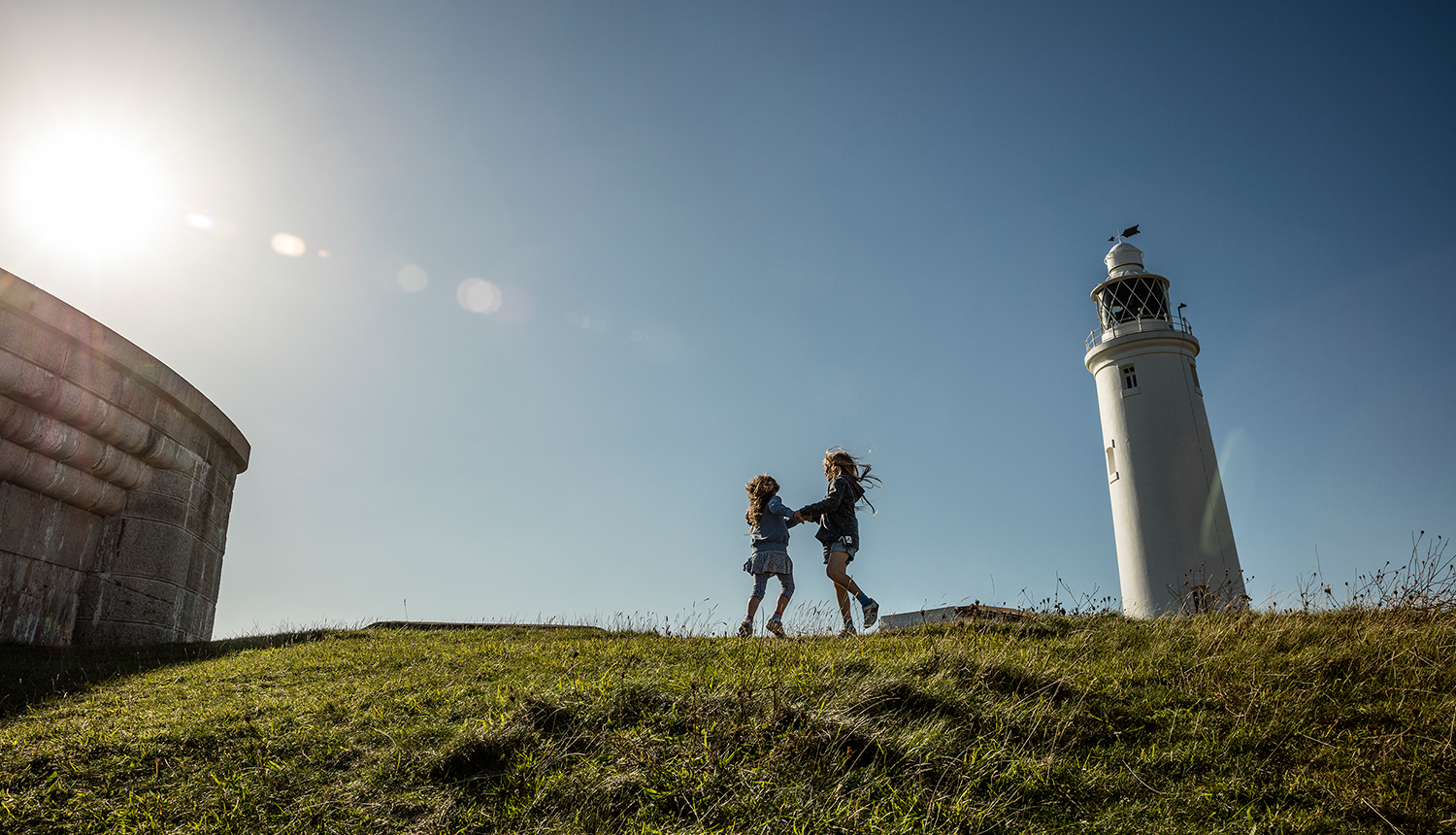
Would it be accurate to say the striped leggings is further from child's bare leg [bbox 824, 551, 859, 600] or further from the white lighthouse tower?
the white lighthouse tower

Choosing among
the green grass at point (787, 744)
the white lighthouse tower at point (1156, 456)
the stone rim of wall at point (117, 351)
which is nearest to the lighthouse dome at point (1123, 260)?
the white lighthouse tower at point (1156, 456)

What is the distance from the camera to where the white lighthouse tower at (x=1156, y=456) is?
57.2 ft

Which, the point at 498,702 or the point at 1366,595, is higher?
the point at 1366,595

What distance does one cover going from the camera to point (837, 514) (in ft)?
28.1

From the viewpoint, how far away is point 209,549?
10.3 m

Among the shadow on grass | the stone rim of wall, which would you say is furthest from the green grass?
the stone rim of wall


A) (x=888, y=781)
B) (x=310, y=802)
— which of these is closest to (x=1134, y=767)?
(x=888, y=781)

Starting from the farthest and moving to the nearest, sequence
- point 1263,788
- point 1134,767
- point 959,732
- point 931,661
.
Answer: point 931,661 < point 959,732 < point 1134,767 < point 1263,788

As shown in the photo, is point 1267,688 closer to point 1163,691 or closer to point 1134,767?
point 1163,691

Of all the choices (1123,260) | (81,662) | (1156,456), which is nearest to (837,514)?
(81,662)

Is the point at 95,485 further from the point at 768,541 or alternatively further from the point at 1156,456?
the point at 1156,456

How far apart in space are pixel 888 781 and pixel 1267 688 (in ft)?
8.04

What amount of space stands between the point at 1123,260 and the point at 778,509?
17.4 m

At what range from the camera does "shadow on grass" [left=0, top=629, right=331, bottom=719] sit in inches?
221
